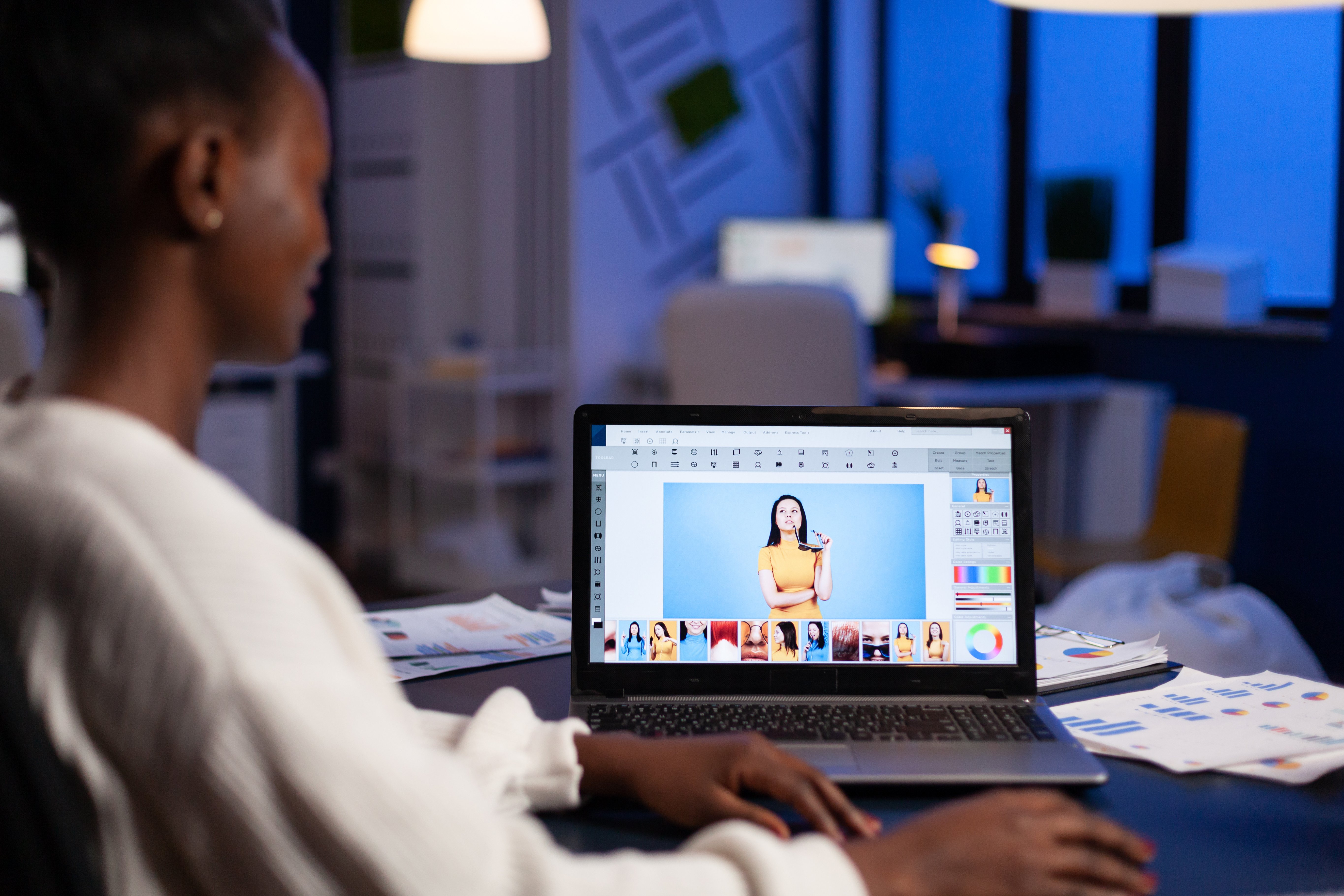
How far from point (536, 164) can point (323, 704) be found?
4373 millimetres

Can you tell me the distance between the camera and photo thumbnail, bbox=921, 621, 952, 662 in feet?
3.92

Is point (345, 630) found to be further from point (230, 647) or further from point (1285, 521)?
point (1285, 521)

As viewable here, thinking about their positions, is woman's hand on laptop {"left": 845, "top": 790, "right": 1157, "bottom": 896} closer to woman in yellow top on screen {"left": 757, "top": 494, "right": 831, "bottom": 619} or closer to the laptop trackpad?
the laptop trackpad

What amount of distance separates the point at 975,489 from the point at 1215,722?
301 mm

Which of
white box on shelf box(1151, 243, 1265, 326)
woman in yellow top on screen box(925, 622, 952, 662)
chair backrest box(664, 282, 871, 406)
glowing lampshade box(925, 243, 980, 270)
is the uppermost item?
glowing lampshade box(925, 243, 980, 270)

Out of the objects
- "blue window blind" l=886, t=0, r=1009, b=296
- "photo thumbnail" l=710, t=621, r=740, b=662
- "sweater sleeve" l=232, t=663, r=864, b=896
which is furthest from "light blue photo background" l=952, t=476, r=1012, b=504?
"blue window blind" l=886, t=0, r=1009, b=296

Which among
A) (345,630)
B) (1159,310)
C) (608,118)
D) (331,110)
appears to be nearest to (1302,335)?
(1159,310)

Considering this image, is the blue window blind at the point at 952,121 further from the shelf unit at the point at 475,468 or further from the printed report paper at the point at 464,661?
the printed report paper at the point at 464,661

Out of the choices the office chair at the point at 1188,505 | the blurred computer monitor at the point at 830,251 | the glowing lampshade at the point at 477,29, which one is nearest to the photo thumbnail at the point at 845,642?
the glowing lampshade at the point at 477,29

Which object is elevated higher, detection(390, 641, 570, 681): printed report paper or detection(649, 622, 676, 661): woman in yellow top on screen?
detection(649, 622, 676, 661): woman in yellow top on screen

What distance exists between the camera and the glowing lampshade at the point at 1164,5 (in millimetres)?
1363

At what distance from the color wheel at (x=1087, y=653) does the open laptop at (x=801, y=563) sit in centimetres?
22

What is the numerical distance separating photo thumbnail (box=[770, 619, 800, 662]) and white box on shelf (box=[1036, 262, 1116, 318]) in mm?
3283

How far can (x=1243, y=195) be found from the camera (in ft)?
12.9
